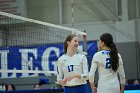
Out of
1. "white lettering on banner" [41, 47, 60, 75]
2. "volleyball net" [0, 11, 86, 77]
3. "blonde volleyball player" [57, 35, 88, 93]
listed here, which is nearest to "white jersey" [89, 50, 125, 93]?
"blonde volleyball player" [57, 35, 88, 93]

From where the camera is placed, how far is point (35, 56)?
12914 millimetres

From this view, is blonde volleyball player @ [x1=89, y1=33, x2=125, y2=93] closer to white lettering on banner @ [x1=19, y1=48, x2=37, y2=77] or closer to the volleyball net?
the volleyball net

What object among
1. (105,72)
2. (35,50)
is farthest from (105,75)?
(35,50)

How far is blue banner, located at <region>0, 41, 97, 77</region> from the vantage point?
489 inches

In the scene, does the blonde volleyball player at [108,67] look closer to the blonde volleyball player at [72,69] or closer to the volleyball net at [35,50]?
the blonde volleyball player at [72,69]

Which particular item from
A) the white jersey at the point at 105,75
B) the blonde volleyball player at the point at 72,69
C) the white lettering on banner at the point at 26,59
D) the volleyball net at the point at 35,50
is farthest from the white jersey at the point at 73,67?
the white lettering on banner at the point at 26,59

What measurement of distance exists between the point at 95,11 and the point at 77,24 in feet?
2.60

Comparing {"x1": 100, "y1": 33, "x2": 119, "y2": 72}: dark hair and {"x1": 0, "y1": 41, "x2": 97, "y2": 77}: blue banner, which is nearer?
{"x1": 100, "y1": 33, "x2": 119, "y2": 72}: dark hair

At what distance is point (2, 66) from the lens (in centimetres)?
1208

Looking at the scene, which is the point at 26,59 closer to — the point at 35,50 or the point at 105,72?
the point at 35,50

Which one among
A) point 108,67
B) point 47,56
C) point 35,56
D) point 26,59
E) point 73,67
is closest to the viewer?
point 108,67

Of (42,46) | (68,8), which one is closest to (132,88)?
(42,46)

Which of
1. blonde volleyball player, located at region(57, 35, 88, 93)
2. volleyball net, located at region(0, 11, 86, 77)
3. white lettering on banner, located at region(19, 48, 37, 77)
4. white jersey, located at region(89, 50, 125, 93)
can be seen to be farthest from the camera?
white lettering on banner, located at region(19, 48, 37, 77)

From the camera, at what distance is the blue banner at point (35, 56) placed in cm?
1242
